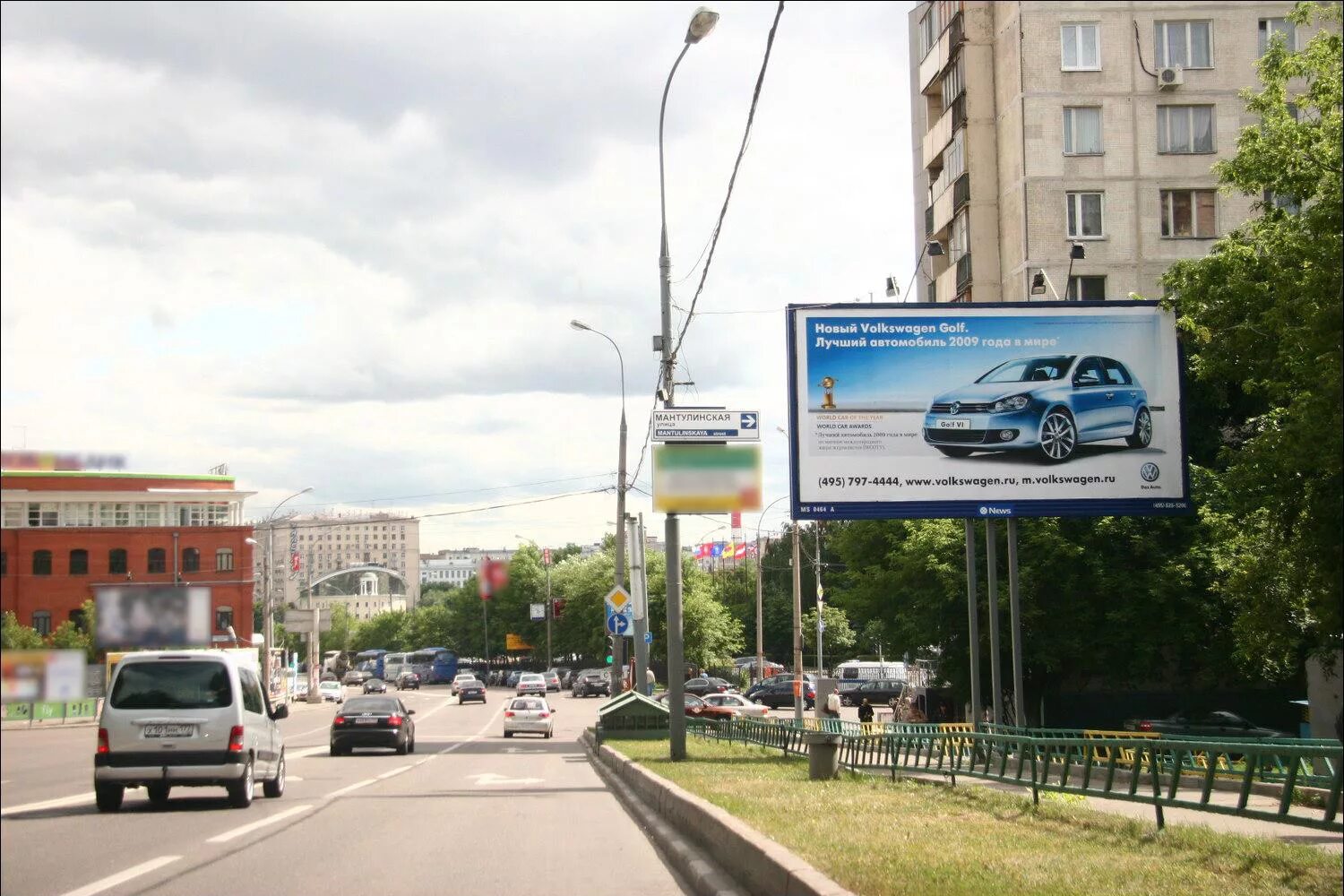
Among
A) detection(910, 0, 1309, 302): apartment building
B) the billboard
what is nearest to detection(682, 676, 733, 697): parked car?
detection(910, 0, 1309, 302): apartment building

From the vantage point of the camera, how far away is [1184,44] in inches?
1710

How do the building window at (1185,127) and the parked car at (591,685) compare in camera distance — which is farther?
the parked car at (591,685)

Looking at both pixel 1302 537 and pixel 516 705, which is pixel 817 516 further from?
pixel 516 705

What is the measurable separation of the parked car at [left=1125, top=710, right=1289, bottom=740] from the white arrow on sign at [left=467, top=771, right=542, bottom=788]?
13.9 m

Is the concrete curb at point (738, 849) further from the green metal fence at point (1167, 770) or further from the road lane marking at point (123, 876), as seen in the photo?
the road lane marking at point (123, 876)

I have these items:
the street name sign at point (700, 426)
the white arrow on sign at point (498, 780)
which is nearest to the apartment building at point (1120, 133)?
the street name sign at point (700, 426)

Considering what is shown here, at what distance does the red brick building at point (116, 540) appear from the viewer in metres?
3.31

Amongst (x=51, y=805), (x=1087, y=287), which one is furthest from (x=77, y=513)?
(x=1087, y=287)

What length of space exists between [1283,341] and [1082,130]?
27.3 metres

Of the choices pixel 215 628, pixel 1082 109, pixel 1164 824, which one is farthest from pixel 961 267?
pixel 215 628

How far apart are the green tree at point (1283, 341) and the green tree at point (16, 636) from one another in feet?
38.0

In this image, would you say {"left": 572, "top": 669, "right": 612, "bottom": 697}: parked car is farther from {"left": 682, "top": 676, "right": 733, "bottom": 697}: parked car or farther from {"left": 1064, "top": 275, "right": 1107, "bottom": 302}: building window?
{"left": 1064, "top": 275, "right": 1107, "bottom": 302}: building window

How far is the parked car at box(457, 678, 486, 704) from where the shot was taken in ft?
245

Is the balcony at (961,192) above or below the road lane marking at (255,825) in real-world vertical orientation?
above
